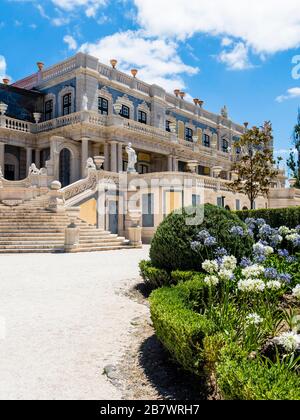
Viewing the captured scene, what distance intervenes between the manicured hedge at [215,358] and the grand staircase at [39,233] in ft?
38.9

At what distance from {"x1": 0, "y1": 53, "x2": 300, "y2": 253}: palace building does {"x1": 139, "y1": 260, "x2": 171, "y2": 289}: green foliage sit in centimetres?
1206

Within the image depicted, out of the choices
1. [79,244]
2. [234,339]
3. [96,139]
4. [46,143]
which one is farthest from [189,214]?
[46,143]

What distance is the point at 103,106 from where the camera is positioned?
3000 centimetres

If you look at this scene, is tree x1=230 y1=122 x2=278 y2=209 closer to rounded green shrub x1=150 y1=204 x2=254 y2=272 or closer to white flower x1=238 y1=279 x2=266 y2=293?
rounded green shrub x1=150 y1=204 x2=254 y2=272

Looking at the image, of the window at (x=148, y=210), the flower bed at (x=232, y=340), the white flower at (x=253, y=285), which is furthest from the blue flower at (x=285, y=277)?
the window at (x=148, y=210)

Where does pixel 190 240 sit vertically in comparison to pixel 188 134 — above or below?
below

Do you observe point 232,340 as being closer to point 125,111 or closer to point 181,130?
point 125,111

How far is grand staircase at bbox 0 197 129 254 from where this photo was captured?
16.1 meters

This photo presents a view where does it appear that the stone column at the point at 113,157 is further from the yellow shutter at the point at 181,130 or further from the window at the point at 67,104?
the yellow shutter at the point at 181,130

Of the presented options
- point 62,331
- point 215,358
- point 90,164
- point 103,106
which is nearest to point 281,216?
point 62,331

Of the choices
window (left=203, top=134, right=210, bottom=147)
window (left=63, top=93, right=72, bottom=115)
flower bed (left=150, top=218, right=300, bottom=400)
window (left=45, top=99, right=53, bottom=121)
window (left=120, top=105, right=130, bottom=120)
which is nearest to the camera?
flower bed (left=150, top=218, right=300, bottom=400)

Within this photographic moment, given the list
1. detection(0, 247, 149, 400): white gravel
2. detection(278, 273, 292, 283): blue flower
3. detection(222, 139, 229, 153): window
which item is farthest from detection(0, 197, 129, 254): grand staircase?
detection(222, 139, 229, 153): window

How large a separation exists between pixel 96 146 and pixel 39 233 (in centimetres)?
Answer: 1428
